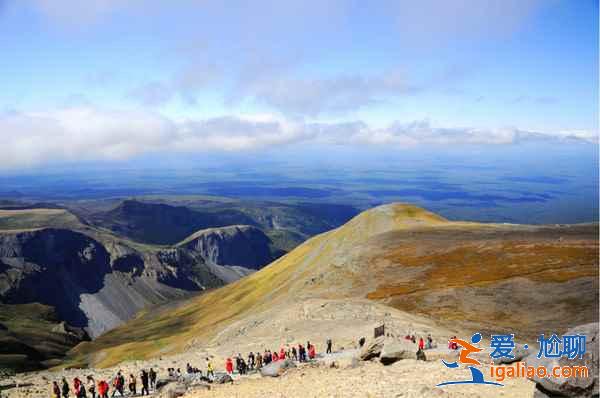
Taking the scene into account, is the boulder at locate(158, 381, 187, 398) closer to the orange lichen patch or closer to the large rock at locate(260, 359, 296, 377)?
the large rock at locate(260, 359, 296, 377)

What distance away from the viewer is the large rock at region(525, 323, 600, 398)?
18156 millimetres

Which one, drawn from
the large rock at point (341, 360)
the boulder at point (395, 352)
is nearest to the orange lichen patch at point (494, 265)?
the large rock at point (341, 360)

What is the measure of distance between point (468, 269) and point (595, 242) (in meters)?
23.2

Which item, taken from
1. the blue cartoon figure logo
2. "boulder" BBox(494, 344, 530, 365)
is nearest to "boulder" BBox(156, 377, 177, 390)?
the blue cartoon figure logo

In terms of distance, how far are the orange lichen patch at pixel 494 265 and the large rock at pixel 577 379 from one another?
178ft

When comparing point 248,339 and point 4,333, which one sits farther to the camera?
point 4,333

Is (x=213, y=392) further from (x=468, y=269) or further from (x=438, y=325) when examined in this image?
(x=468, y=269)

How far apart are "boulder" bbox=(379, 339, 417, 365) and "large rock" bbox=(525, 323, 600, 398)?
488 inches

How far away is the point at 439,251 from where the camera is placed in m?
92.1

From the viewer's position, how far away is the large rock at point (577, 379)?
59.6ft

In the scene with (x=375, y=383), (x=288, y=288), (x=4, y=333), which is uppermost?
(x=375, y=383)

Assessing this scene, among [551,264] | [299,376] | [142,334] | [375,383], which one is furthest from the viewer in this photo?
[142,334]

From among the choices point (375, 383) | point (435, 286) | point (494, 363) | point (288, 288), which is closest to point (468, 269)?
point (435, 286)

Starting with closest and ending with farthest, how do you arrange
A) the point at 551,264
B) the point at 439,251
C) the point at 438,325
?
the point at 438,325, the point at 551,264, the point at 439,251
